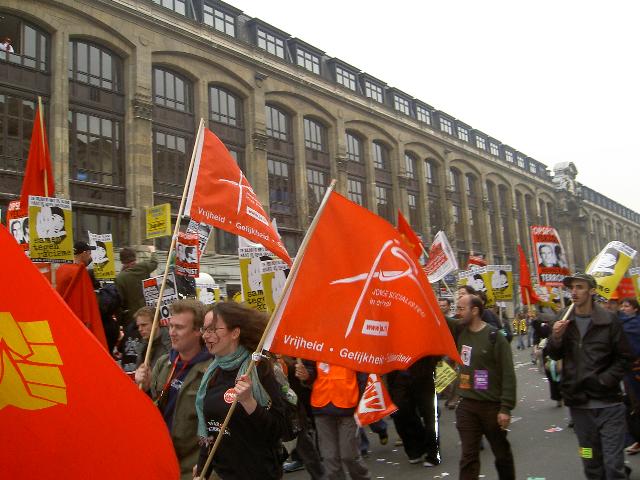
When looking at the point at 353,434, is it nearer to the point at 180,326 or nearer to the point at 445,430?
the point at 180,326

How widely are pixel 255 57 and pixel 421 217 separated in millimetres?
19399

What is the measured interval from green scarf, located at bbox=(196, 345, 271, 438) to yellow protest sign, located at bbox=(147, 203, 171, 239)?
8.82 meters

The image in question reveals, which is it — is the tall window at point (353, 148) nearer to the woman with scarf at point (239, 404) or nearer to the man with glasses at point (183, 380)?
the man with glasses at point (183, 380)

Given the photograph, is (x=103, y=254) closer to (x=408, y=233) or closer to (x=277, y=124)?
(x=408, y=233)

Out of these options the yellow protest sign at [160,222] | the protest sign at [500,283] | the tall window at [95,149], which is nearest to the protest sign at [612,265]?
the yellow protest sign at [160,222]

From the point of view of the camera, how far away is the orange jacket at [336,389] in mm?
5953

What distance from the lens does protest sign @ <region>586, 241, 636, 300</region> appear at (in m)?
7.38

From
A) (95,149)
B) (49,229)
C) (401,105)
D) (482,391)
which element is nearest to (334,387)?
(482,391)

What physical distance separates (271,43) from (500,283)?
76.5 ft

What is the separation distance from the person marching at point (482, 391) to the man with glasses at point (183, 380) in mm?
2684

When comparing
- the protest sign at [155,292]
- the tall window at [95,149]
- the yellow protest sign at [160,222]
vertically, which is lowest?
the protest sign at [155,292]

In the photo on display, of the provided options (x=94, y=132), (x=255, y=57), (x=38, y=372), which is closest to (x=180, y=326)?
(x=38, y=372)

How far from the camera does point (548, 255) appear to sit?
798 cm

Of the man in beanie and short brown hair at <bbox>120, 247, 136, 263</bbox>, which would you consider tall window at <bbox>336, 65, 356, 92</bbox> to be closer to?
short brown hair at <bbox>120, 247, 136, 263</bbox>
